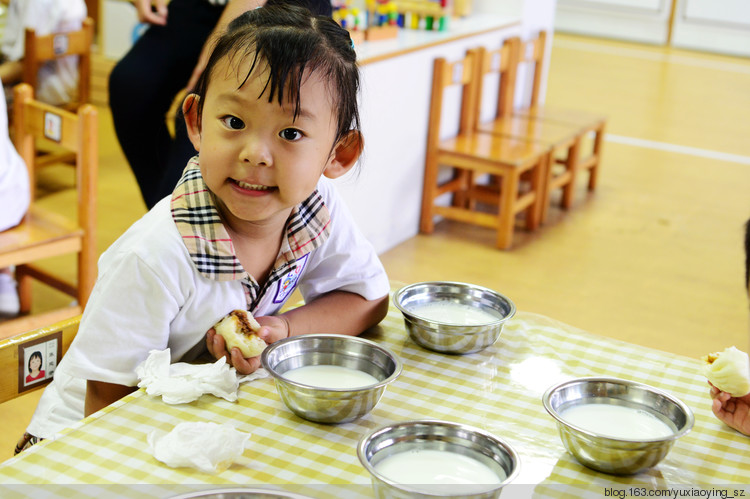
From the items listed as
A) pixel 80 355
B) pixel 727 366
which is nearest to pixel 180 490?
pixel 80 355

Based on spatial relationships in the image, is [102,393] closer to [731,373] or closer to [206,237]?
[206,237]

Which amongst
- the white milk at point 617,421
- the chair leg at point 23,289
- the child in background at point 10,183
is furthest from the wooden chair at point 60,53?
the white milk at point 617,421

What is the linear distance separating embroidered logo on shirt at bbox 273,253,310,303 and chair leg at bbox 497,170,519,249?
230 centimetres

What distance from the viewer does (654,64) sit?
24.1ft

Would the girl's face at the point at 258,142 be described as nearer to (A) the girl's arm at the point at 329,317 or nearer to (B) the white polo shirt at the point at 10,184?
(A) the girl's arm at the point at 329,317

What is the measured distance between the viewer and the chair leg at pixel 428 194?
3.73m

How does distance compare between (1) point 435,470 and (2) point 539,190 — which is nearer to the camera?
(1) point 435,470

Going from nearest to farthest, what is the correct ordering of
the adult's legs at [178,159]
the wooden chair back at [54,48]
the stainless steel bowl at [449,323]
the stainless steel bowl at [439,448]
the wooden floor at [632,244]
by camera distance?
the stainless steel bowl at [439,448], the stainless steel bowl at [449,323], the adult's legs at [178,159], the wooden floor at [632,244], the wooden chair back at [54,48]

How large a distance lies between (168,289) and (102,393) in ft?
0.55

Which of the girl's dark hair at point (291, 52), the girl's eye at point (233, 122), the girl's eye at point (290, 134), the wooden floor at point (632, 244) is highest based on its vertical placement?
the girl's dark hair at point (291, 52)

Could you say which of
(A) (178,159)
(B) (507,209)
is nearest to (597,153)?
(B) (507,209)

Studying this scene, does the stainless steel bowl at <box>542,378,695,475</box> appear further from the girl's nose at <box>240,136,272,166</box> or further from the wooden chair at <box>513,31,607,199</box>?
the wooden chair at <box>513,31,607,199</box>

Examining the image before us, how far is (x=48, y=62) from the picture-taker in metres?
3.84

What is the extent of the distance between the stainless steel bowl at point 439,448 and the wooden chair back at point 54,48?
9.78ft
